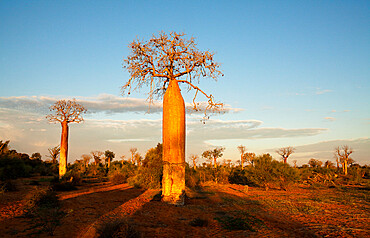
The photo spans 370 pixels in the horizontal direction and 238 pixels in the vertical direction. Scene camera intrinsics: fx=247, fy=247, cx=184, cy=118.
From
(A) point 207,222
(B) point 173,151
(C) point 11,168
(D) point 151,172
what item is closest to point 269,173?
(D) point 151,172

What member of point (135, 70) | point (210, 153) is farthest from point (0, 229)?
point (210, 153)

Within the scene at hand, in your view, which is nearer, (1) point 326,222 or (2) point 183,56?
(1) point 326,222

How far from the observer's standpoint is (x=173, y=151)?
30.4 ft

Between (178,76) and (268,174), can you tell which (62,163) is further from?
(268,174)

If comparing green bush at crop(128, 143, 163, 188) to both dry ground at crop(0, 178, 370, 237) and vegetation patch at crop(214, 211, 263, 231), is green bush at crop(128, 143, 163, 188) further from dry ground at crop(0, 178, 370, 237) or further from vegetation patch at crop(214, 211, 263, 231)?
vegetation patch at crop(214, 211, 263, 231)

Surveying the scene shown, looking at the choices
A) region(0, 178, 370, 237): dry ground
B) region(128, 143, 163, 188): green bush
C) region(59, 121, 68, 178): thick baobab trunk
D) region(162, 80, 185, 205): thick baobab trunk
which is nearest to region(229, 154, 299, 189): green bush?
region(128, 143, 163, 188): green bush

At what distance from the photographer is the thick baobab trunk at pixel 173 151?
9188 millimetres

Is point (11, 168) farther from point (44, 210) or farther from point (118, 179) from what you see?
point (44, 210)

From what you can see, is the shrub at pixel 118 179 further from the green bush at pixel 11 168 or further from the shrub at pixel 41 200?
the shrub at pixel 41 200

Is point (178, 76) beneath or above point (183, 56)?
beneath

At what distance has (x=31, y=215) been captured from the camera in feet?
23.7

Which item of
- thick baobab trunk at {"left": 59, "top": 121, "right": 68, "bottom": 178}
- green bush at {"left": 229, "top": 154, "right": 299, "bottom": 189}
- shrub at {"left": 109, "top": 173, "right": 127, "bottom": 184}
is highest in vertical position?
thick baobab trunk at {"left": 59, "top": 121, "right": 68, "bottom": 178}

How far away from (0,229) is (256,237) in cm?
587

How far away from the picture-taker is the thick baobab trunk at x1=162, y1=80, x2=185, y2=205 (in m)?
9.19
